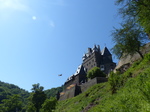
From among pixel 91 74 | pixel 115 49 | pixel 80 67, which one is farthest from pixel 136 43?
pixel 80 67

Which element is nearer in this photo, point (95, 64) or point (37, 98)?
point (37, 98)

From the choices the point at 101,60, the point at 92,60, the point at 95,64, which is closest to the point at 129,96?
the point at 95,64

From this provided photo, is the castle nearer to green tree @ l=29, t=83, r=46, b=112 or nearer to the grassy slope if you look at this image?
green tree @ l=29, t=83, r=46, b=112

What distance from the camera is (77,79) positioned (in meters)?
58.9

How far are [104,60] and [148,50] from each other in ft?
98.1

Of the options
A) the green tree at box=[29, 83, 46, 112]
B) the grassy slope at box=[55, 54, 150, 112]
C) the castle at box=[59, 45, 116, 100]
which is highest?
the castle at box=[59, 45, 116, 100]

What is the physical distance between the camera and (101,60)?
202ft

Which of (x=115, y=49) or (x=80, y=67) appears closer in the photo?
(x=115, y=49)

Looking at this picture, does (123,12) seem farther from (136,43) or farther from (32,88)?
(32,88)

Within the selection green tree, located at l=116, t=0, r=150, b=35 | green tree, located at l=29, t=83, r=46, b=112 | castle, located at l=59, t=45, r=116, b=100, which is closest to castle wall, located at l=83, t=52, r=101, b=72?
castle, located at l=59, t=45, r=116, b=100

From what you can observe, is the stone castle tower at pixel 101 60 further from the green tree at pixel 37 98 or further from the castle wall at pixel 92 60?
the green tree at pixel 37 98

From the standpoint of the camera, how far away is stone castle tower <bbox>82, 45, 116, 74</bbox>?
58106 millimetres

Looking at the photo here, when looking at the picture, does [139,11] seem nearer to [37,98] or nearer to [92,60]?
[37,98]

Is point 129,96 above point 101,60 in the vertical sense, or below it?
below
